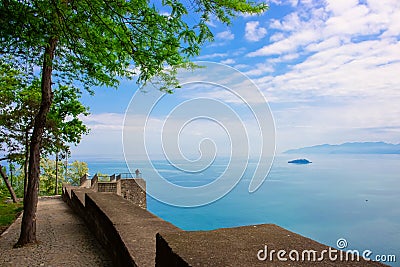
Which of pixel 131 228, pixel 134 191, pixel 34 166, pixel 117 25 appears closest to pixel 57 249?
pixel 34 166

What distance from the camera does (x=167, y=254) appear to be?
2.81 m

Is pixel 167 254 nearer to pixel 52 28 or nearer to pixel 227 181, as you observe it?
pixel 52 28

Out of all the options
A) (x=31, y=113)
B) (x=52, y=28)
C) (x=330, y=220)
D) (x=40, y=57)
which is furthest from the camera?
(x=330, y=220)

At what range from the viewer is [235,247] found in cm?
266

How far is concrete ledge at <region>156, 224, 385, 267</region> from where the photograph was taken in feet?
7.61

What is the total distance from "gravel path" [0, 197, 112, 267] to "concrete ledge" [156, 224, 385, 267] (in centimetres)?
418

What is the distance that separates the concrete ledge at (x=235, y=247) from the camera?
7.61 feet

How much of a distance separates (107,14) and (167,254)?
395 centimetres

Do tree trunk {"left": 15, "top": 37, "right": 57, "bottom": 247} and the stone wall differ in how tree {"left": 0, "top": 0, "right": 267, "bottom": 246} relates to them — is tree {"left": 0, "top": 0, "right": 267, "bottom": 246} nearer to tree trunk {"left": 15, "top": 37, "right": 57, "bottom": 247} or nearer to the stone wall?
tree trunk {"left": 15, "top": 37, "right": 57, "bottom": 247}

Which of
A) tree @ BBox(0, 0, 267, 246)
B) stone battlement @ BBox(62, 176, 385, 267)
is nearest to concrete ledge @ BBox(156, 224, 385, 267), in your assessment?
stone battlement @ BBox(62, 176, 385, 267)

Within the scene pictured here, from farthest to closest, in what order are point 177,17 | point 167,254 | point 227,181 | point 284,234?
1. point 227,181
2. point 177,17
3. point 284,234
4. point 167,254

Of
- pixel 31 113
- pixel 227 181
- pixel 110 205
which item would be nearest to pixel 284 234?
pixel 110 205

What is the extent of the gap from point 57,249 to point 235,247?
275 inches

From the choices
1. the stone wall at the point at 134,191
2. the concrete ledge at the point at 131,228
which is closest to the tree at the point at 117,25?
the concrete ledge at the point at 131,228
